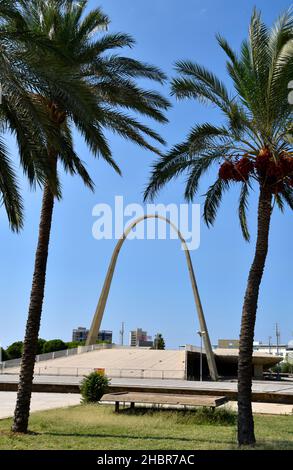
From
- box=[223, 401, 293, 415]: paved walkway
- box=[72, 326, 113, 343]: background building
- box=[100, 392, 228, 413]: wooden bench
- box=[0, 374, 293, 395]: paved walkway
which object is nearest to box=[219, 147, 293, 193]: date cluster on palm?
box=[100, 392, 228, 413]: wooden bench

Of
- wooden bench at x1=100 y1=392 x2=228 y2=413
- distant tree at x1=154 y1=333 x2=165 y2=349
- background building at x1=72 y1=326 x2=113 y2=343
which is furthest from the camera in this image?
background building at x1=72 y1=326 x2=113 y2=343

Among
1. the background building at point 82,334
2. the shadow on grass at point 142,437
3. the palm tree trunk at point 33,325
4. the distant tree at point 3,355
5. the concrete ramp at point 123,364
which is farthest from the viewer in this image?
the background building at point 82,334

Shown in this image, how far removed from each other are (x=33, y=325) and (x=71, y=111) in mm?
4556

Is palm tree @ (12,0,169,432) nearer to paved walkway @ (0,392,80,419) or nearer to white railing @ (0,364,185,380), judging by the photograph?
paved walkway @ (0,392,80,419)

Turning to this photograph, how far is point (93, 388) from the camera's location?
17656 millimetres

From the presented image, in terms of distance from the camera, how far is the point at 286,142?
444 inches

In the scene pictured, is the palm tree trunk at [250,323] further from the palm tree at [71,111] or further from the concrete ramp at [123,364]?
the concrete ramp at [123,364]

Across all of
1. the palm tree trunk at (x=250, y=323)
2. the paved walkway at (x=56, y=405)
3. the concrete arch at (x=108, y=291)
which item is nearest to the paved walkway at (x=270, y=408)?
the paved walkway at (x=56, y=405)

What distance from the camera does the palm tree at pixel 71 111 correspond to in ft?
36.5

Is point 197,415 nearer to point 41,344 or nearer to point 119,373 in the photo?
point 119,373

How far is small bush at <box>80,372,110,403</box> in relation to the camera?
17609 mm

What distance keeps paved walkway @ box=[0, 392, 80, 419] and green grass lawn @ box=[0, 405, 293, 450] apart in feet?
3.32

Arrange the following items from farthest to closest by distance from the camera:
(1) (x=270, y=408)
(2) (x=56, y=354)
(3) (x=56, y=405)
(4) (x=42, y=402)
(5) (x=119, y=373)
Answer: (2) (x=56, y=354), (5) (x=119, y=373), (4) (x=42, y=402), (1) (x=270, y=408), (3) (x=56, y=405)

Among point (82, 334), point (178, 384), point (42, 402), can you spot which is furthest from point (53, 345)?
point (82, 334)
